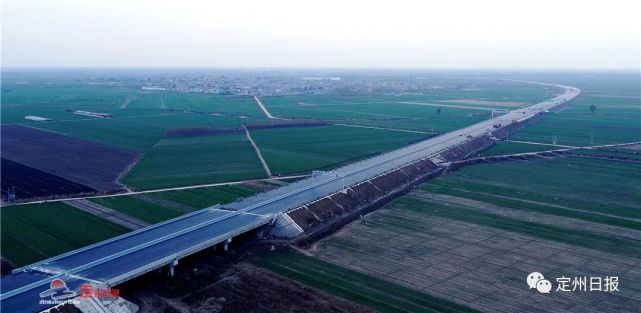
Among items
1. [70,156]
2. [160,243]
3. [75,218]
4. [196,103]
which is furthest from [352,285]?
[196,103]

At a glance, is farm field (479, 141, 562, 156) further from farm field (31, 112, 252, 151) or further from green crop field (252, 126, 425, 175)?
farm field (31, 112, 252, 151)

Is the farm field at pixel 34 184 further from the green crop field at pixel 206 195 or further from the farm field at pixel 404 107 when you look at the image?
the farm field at pixel 404 107

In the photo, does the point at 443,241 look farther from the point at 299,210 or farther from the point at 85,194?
the point at 85,194

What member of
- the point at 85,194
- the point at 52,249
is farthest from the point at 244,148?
the point at 52,249

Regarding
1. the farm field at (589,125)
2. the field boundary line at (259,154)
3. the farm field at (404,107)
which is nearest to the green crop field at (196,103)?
the farm field at (404,107)

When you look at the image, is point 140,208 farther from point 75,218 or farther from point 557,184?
point 557,184
